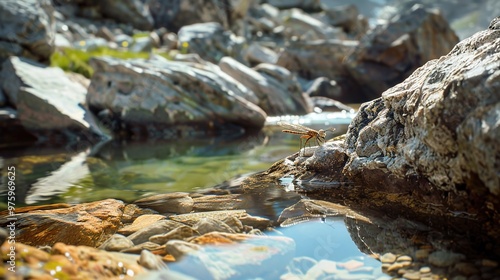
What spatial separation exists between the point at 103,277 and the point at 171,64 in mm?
9970

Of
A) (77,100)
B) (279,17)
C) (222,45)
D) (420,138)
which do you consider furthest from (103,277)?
(279,17)

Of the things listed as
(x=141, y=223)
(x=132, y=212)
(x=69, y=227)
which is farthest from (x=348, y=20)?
(x=69, y=227)

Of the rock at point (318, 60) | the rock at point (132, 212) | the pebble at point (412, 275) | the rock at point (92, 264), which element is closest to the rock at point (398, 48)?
the rock at point (318, 60)

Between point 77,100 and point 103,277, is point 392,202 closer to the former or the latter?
point 103,277

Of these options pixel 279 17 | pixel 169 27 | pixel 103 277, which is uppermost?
pixel 279 17

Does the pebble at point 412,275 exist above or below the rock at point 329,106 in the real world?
below

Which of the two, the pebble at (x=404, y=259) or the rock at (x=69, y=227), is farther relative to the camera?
the rock at (x=69, y=227)

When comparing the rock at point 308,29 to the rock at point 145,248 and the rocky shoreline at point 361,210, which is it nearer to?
the rocky shoreline at point 361,210

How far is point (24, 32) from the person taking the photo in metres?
11.5

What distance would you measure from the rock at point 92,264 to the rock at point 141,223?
3.27 feet

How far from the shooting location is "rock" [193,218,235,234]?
120 inches

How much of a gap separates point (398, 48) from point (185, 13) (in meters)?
14.1

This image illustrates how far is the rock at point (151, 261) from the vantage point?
238 cm

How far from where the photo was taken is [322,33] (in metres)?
31.9
